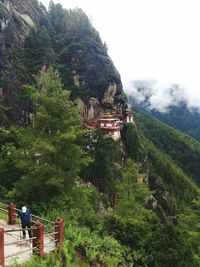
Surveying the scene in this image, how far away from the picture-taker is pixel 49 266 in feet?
56.9

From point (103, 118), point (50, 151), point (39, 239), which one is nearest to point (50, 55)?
point (103, 118)

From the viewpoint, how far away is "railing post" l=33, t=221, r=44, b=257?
57.8 feet

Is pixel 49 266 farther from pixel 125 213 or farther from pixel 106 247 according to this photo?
pixel 125 213

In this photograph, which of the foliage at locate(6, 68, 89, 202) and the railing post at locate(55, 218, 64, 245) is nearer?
the railing post at locate(55, 218, 64, 245)

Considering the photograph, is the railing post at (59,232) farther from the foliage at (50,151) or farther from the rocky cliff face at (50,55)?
the rocky cliff face at (50,55)

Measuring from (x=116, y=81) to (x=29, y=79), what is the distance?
2371 cm

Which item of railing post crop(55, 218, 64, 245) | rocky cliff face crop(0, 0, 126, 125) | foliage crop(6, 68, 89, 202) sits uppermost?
rocky cliff face crop(0, 0, 126, 125)

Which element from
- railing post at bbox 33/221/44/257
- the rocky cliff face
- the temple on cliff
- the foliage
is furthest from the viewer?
the temple on cliff

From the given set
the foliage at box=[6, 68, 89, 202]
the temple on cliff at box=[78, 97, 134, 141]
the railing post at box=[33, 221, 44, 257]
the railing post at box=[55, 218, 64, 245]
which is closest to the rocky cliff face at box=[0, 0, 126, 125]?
the temple on cliff at box=[78, 97, 134, 141]

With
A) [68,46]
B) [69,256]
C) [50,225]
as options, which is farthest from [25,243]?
[68,46]

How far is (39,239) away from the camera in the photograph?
58.0 ft

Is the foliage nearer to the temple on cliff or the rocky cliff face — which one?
the rocky cliff face

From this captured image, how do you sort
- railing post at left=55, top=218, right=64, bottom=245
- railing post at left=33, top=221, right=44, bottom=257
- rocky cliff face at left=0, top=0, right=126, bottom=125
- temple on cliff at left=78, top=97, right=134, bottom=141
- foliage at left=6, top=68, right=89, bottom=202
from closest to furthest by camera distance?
1. railing post at left=33, top=221, right=44, bottom=257
2. railing post at left=55, top=218, right=64, bottom=245
3. foliage at left=6, top=68, right=89, bottom=202
4. rocky cliff face at left=0, top=0, right=126, bottom=125
5. temple on cliff at left=78, top=97, right=134, bottom=141

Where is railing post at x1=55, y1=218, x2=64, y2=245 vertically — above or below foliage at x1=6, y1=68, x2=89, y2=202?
below
